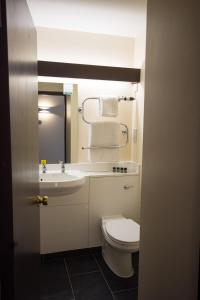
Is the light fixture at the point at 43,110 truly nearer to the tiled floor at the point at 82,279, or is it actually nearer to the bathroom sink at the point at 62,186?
the bathroom sink at the point at 62,186

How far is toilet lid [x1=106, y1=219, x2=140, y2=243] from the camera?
1.89 meters

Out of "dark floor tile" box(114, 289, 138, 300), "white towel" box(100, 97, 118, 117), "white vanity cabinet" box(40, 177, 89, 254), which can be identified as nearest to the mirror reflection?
"white towel" box(100, 97, 118, 117)

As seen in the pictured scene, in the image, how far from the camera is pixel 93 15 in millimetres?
2080

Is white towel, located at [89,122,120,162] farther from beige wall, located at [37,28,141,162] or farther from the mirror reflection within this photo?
beige wall, located at [37,28,141,162]

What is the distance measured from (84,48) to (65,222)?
190cm

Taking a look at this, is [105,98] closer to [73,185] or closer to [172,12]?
[73,185]

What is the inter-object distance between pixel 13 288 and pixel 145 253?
0.71m

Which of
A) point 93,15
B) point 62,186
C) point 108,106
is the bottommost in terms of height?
point 62,186

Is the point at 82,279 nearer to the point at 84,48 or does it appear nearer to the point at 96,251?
the point at 96,251

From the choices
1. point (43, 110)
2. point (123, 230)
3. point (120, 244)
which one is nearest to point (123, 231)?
point (123, 230)

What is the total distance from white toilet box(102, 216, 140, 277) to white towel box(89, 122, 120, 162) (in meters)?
0.69

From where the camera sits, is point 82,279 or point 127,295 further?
point 82,279

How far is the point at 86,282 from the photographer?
76.5 inches

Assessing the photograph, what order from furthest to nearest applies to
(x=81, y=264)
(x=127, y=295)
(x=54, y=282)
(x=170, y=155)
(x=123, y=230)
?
(x=81, y=264) → (x=123, y=230) → (x=54, y=282) → (x=127, y=295) → (x=170, y=155)
